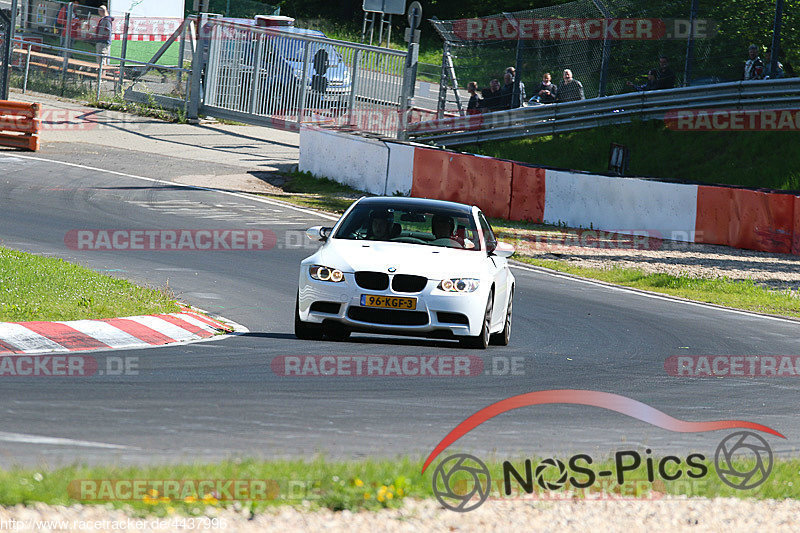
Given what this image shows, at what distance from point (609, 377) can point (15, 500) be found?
6238 mm

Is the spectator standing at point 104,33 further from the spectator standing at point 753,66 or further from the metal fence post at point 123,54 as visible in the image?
the spectator standing at point 753,66

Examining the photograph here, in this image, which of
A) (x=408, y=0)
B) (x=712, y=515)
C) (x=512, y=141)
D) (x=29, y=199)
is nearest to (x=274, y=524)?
(x=712, y=515)

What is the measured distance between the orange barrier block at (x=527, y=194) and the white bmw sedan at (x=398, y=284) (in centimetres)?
1202

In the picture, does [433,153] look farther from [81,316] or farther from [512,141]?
[81,316]

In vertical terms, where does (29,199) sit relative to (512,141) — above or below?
below

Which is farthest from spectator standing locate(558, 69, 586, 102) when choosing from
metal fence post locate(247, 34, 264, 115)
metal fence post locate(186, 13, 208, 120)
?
metal fence post locate(186, 13, 208, 120)

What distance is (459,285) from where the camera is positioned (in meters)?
10.2

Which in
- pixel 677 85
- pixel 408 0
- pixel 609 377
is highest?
pixel 408 0

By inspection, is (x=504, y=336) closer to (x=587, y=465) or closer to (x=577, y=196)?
(x=587, y=465)

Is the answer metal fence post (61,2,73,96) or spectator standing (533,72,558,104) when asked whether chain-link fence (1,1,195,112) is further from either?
spectator standing (533,72,558,104)

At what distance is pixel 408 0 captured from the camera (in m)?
63.6

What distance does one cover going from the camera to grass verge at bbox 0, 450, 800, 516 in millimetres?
5078

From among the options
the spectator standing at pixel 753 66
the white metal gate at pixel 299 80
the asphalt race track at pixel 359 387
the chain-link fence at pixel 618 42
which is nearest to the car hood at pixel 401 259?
the asphalt race track at pixel 359 387

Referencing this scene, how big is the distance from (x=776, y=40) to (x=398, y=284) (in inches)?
612
